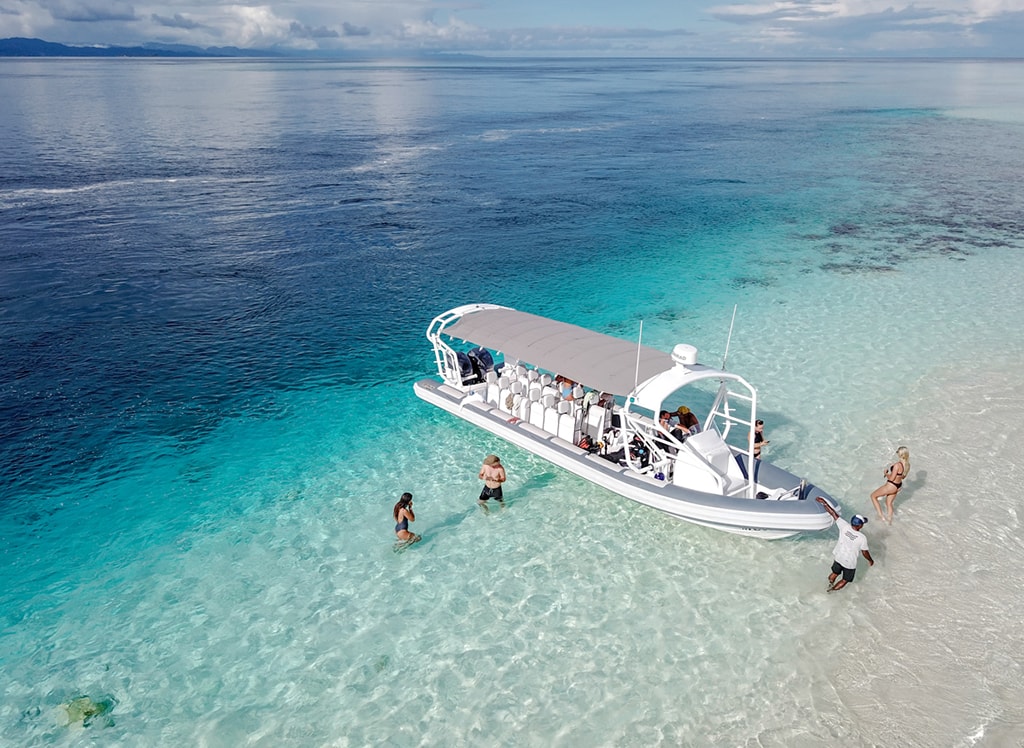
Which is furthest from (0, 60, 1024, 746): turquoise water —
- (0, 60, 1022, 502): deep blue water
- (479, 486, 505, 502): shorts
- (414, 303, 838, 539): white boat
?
(414, 303, 838, 539): white boat

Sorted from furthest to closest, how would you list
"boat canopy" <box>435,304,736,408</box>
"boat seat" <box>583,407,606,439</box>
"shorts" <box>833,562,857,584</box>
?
1. "boat seat" <box>583,407,606,439</box>
2. "boat canopy" <box>435,304,736,408</box>
3. "shorts" <box>833,562,857,584</box>

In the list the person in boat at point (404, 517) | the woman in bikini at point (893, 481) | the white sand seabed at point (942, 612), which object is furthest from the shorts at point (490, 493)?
the woman in bikini at point (893, 481)

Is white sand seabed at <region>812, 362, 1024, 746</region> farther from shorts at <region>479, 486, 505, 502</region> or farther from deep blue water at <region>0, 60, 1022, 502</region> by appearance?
deep blue water at <region>0, 60, 1022, 502</region>

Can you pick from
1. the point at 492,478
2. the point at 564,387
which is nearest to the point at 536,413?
the point at 564,387

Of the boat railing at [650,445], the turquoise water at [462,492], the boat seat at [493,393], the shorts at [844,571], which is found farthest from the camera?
the boat seat at [493,393]

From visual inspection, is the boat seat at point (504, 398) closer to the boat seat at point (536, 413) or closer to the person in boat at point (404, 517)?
the boat seat at point (536, 413)

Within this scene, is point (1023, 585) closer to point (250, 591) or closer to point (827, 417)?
point (827, 417)

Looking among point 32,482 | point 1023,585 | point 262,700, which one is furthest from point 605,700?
point 32,482
